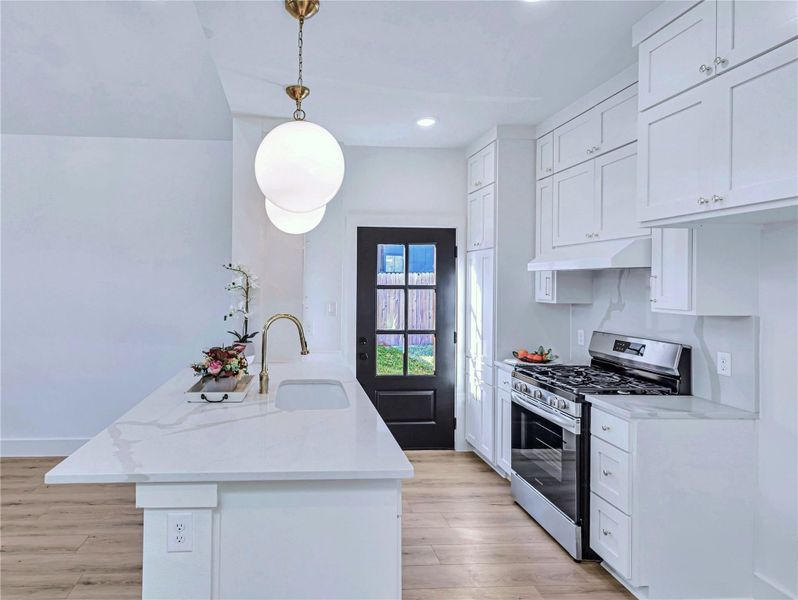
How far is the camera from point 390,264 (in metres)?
5.10

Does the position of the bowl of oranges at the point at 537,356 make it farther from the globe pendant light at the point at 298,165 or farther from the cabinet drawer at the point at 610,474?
the globe pendant light at the point at 298,165

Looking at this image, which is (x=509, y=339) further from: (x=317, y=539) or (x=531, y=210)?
(x=317, y=539)

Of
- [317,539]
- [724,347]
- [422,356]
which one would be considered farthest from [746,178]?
[422,356]

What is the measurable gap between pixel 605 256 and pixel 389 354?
2427 millimetres

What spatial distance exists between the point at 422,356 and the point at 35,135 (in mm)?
3723

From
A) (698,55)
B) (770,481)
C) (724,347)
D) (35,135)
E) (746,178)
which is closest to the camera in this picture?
(746,178)

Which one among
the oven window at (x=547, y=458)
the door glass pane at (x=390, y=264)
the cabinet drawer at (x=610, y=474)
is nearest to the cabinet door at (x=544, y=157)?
the door glass pane at (x=390, y=264)

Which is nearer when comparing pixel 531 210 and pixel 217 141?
pixel 531 210

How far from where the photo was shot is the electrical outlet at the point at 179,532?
61.2 inches

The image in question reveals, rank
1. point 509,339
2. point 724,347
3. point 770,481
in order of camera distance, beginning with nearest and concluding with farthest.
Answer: point 770,481 < point 724,347 < point 509,339

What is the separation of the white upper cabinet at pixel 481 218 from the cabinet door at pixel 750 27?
2.31 meters

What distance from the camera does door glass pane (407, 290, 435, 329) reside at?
5094mm

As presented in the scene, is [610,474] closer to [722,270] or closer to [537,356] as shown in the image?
[722,270]

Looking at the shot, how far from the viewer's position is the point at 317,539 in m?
1.64
